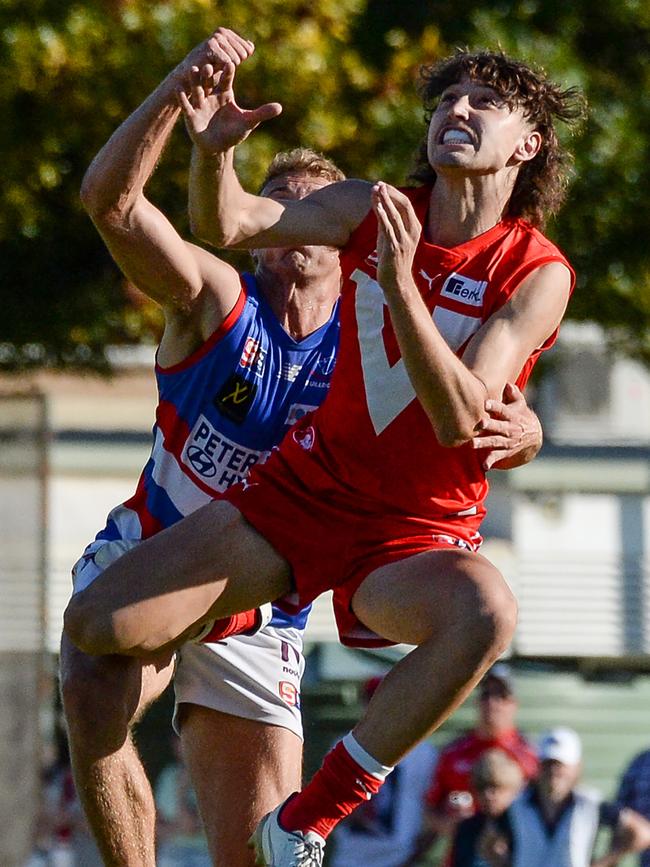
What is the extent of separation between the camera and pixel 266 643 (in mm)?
5891

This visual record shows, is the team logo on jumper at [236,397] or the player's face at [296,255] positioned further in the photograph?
the player's face at [296,255]

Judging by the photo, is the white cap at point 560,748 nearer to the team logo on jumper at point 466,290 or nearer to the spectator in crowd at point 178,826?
the spectator in crowd at point 178,826

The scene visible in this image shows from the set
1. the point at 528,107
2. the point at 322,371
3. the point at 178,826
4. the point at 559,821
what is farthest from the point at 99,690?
the point at 178,826

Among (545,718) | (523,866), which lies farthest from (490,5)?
(523,866)

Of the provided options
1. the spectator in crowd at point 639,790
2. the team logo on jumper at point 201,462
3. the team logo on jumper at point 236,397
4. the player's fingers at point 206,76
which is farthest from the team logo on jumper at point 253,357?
the spectator in crowd at point 639,790

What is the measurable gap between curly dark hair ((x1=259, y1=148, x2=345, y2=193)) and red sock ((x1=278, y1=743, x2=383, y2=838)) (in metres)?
2.04

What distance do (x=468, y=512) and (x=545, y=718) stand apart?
4.91m

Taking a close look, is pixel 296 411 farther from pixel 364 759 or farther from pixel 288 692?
pixel 364 759

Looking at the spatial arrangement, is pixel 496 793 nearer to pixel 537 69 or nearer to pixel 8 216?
pixel 8 216

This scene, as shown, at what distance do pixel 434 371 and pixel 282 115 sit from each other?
5.08 metres

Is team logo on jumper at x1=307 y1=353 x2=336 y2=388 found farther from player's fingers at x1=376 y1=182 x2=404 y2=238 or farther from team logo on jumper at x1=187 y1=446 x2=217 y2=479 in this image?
player's fingers at x1=376 y1=182 x2=404 y2=238

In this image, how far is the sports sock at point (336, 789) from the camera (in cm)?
473

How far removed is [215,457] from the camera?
218 inches

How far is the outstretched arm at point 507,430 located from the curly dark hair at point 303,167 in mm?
1413
